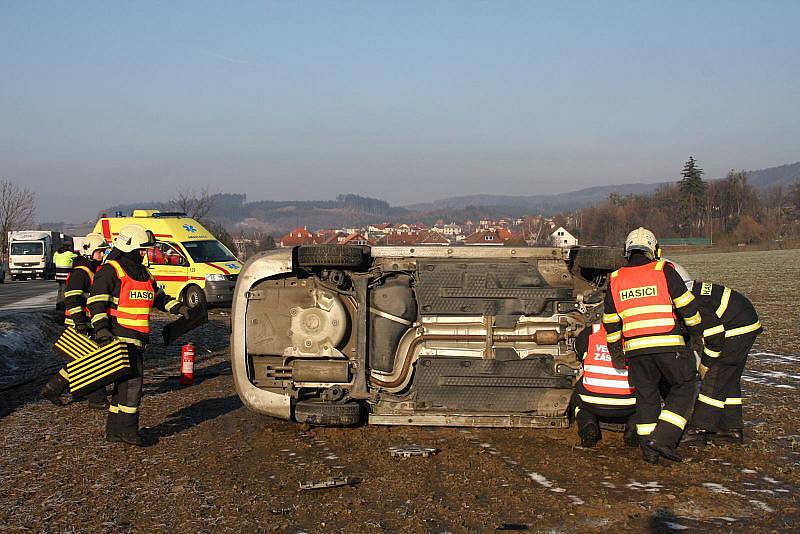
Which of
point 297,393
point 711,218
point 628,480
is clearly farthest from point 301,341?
point 711,218

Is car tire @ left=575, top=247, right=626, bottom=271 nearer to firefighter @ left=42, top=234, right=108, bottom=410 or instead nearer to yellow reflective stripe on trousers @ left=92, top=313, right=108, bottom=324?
yellow reflective stripe on trousers @ left=92, top=313, right=108, bottom=324

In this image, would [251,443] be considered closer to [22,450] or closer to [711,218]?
[22,450]

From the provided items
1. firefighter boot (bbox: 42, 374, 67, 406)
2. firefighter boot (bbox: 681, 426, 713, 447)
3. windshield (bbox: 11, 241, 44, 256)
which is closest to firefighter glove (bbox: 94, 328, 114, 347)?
firefighter boot (bbox: 42, 374, 67, 406)

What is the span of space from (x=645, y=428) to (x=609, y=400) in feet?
1.35

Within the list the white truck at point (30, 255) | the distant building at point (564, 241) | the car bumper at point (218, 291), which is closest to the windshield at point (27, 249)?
the white truck at point (30, 255)

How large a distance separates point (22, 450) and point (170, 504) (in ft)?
7.24

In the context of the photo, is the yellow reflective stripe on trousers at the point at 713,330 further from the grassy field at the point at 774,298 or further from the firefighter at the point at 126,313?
the grassy field at the point at 774,298

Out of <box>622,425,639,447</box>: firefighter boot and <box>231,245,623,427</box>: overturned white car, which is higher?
<box>231,245,623,427</box>: overturned white car

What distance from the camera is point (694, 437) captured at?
6.59m

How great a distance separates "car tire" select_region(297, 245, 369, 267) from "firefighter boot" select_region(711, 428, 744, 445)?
11.1 feet

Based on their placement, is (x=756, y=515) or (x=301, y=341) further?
(x=301, y=341)

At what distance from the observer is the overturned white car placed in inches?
265

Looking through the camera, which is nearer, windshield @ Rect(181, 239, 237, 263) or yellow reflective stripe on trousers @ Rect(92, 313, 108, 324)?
yellow reflective stripe on trousers @ Rect(92, 313, 108, 324)

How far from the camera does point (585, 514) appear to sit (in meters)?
4.95
